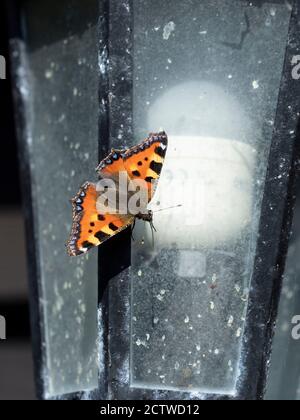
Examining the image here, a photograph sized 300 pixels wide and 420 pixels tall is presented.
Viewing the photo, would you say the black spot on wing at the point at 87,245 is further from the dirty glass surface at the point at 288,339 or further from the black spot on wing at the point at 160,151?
the dirty glass surface at the point at 288,339

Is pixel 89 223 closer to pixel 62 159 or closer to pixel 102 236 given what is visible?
pixel 102 236

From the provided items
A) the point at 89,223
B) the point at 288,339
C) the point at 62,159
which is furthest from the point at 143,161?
the point at 288,339

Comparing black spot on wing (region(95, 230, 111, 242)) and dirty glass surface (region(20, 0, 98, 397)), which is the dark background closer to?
dirty glass surface (region(20, 0, 98, 397))

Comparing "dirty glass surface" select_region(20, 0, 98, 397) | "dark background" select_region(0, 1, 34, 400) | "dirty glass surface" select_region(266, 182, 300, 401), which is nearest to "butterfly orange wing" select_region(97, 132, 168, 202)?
"dirty glass surface" select_region(20, 0, 98, 397)

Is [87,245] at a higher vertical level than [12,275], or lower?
higher

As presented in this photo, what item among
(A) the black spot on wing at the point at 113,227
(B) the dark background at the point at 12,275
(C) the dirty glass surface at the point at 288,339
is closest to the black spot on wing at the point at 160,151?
(A) the black spot on wing at the point at 113,227

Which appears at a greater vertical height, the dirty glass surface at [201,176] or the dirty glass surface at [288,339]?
the dirty glass surface at [201,176]

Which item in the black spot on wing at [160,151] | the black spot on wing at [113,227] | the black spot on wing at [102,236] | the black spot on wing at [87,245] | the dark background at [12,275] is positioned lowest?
the dark background at [12,275]
